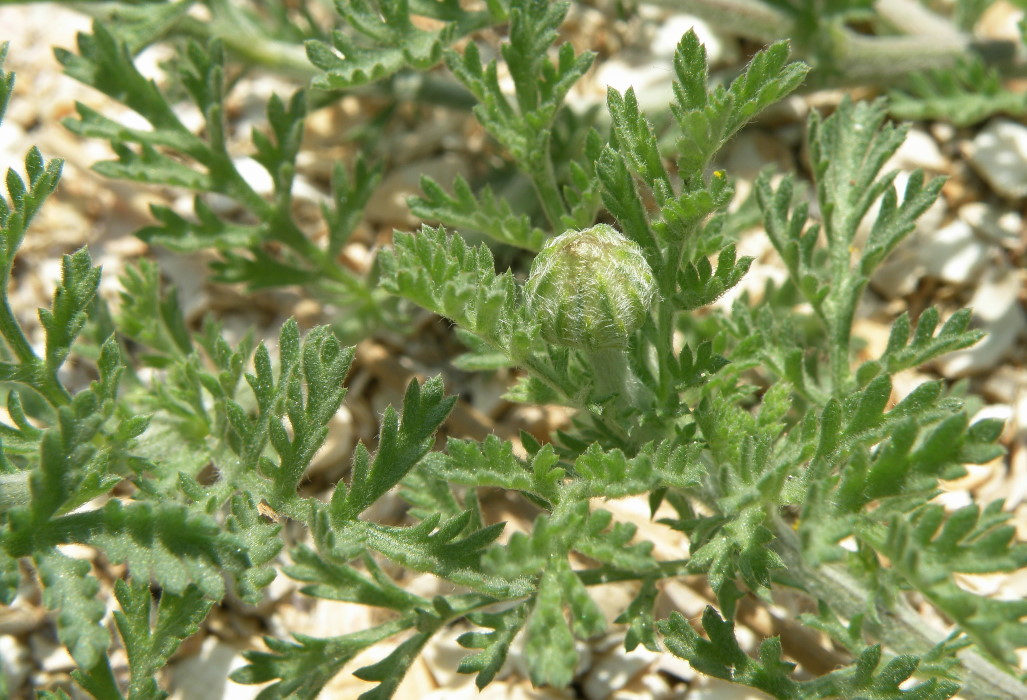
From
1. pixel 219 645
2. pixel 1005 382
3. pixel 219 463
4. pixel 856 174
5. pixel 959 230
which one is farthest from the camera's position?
pixel 959 230

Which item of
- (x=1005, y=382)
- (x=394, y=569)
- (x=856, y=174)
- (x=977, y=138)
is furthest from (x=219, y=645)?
(x=977, y=138)

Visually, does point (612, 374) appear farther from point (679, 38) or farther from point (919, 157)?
point (679, 38)

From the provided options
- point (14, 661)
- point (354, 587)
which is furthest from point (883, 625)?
point (14, 661)

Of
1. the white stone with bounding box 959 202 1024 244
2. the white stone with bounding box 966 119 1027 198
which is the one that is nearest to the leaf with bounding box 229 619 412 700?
the white stone with bounding box 959 202 1024 244

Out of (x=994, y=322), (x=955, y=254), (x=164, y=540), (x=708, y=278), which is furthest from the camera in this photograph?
(x=955, y=254)

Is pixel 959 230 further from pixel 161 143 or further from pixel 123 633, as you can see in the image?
pixel 123 633

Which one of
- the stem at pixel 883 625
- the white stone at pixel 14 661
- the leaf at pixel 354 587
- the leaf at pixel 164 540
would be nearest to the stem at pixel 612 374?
the stem at pixel 883 625

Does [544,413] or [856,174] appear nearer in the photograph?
[856,174]
